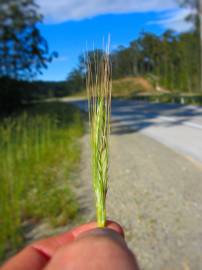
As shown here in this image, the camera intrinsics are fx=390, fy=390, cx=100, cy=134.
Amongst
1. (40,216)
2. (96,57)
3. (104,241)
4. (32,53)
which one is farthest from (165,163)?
(32,53)

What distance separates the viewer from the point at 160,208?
7.60 ft

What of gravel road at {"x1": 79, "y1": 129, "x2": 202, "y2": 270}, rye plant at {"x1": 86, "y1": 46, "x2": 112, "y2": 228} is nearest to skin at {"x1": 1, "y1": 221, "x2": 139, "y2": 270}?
rye plant at {"x1": 86, "y1": 46, "x2": 112, "y2": 228}

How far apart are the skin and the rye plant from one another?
0.39ft

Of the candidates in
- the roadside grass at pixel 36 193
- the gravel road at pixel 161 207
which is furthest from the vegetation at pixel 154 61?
the roadside grass at pixel 36 193

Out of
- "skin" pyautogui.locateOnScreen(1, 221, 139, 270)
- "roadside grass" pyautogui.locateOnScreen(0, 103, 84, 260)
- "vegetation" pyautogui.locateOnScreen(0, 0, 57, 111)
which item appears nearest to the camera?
"skin" pyautogui.locateOnScreen(1, 221, 139, 270)

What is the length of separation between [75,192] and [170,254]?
2435mm

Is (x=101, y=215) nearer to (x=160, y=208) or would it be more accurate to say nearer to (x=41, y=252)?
(x=41, y=252)

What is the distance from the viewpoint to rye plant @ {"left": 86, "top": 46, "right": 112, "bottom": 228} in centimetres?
85

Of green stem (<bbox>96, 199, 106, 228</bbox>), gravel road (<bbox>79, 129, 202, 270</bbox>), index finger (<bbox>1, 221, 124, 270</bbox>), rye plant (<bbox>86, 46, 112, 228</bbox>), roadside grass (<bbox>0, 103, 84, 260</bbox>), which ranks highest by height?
rye plant (<bbox>86, 46, 112, 228</bbox>)

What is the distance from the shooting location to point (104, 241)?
624mm

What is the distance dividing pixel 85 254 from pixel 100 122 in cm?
33

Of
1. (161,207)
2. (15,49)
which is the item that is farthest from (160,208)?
(15,49)

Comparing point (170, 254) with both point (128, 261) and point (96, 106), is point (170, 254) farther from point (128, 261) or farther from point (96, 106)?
point (128, 261)

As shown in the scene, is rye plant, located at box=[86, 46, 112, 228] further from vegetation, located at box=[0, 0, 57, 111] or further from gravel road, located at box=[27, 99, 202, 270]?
vegetation, located at box=[0, 0, 57, 111]
